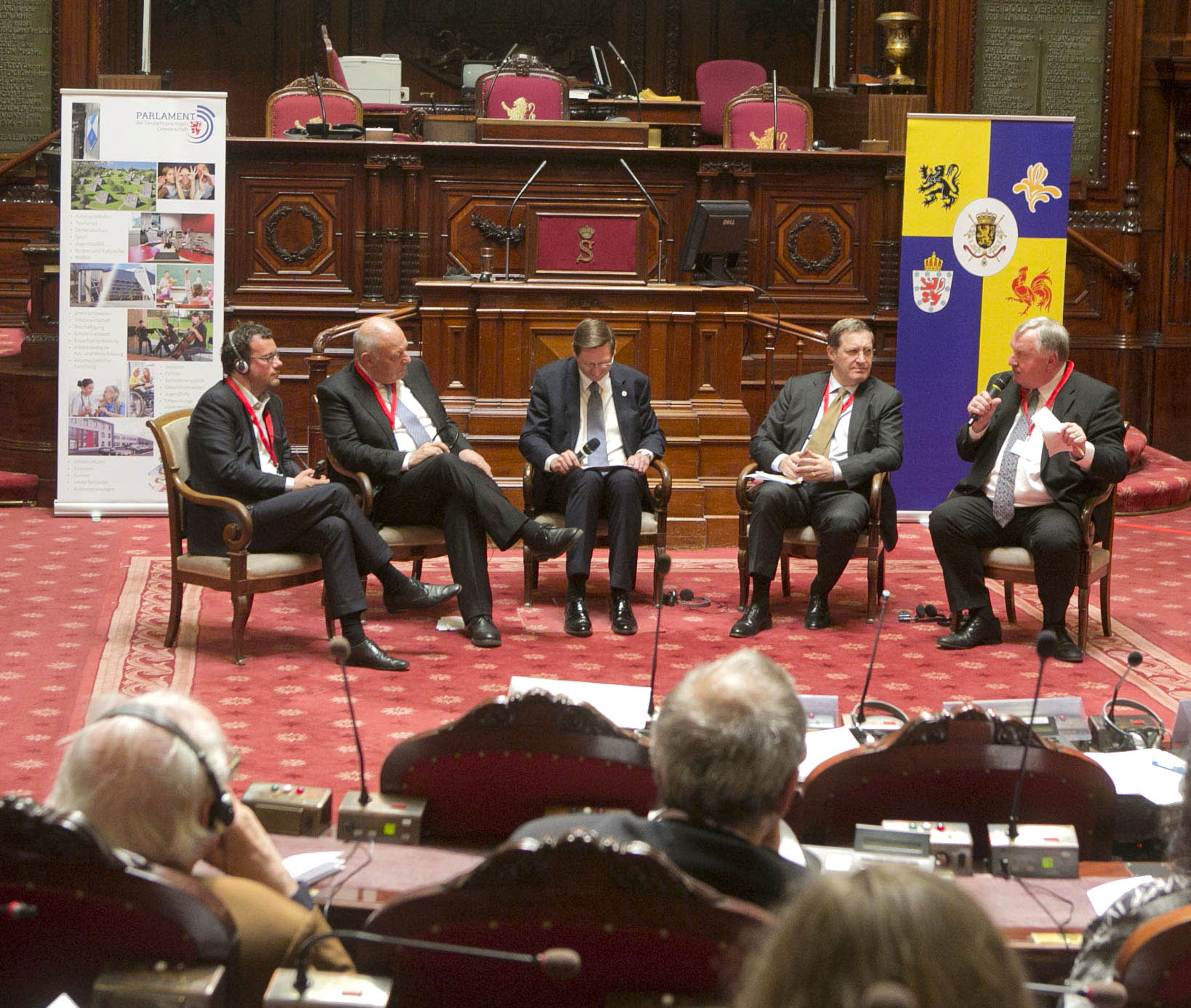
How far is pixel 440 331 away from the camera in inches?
276

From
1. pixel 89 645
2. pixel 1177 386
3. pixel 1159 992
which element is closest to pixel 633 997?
pixel 1159 992

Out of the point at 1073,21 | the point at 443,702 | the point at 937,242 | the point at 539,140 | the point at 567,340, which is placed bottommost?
the point at 443,702

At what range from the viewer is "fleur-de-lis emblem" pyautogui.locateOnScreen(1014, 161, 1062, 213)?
757 cm

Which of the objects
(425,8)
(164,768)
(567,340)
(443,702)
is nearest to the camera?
(164,768)

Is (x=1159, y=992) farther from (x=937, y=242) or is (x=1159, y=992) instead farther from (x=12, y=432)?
(x=12, y=432)

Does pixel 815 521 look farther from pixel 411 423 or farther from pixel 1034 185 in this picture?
pixel 1034 185

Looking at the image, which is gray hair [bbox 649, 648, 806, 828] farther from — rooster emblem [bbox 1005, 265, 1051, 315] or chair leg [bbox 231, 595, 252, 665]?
rooster emblem [bbox 1005, 265, 1051, 315]

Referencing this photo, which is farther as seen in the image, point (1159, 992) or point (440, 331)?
point (440, 331)

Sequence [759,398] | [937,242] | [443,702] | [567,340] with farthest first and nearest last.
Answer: [759,398]
[937,242]
[567,340]
[443,702]

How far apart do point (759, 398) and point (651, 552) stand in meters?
1.62

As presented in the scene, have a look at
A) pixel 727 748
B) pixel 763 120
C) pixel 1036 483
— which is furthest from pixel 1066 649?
pixel 763 120

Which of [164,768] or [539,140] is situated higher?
[539,140]

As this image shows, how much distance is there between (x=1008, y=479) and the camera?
5426mm

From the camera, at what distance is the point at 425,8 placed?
39.0ft
